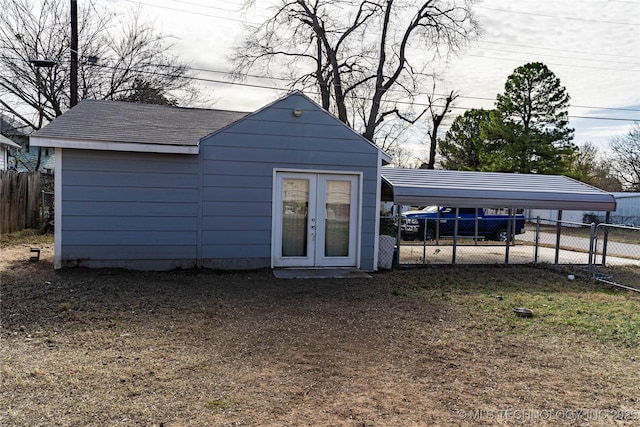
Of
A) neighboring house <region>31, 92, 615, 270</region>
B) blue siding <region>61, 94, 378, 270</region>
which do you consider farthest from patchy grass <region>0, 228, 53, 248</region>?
blue siding <region>61, 94, 378, 270</region>

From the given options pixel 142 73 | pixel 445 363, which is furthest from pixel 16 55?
pixel 445 363

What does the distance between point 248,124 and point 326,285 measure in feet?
11.1

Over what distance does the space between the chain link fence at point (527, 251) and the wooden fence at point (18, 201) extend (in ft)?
35.8

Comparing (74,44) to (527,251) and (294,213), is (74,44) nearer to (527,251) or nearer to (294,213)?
(294,213)

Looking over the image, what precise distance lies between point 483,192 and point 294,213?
180 inches

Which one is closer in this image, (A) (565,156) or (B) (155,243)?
(B) (155,243)

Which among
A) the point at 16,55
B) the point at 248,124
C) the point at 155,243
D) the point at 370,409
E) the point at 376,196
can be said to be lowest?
the point at 370,409

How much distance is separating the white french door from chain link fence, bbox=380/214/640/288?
130cm

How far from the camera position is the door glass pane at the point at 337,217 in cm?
906

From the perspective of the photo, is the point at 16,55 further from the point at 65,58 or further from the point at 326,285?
the point at 326,285

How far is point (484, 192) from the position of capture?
10.4 meters

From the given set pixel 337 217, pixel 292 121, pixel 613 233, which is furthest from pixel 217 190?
pixel 613 233

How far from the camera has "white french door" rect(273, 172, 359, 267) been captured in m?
8.89

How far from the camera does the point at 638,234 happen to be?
21.8 m
